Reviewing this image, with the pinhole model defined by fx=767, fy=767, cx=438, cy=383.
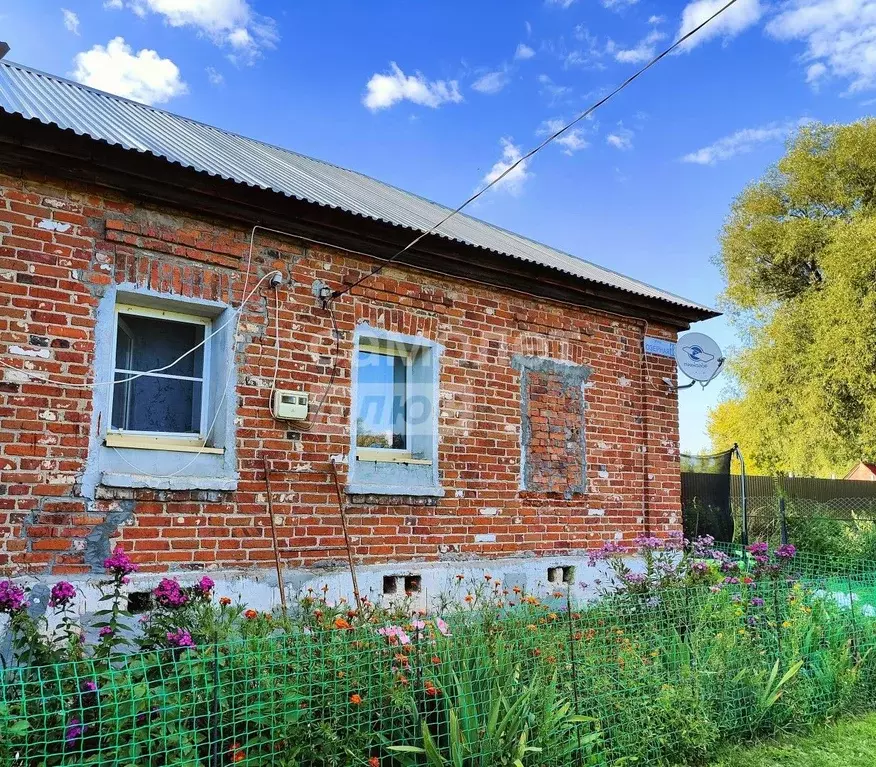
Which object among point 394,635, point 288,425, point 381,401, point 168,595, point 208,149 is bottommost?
point 394,635

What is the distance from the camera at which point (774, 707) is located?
5145mm

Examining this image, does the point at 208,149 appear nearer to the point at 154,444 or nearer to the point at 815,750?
the point at 154,444

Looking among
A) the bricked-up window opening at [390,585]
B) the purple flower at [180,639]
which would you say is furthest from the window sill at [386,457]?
the purple flower at [180,639]

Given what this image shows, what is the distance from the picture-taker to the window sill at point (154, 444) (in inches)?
217

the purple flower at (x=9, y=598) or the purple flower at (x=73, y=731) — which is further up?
the purple flower at (x=9, y=598)

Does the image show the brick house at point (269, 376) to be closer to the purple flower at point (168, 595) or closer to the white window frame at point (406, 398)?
the white window frame at point (406, 398)

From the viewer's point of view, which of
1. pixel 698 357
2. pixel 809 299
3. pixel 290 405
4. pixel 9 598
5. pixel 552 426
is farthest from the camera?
pixel 809 299

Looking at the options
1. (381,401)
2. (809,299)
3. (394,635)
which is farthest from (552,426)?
(809,299)

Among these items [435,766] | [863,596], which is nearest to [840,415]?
[863,596]

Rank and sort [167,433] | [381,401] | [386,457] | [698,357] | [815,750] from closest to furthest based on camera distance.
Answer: [815,750] < [167,433] < [386,457] < [381,401] < [698,357]

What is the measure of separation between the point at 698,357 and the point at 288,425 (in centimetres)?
546

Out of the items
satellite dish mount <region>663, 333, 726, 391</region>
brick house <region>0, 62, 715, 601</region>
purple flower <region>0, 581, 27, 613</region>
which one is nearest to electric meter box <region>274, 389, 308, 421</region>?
brick house <region>0, 62, 715, 601</region>

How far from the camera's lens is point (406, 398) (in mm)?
7383

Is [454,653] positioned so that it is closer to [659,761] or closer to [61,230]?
[659,761]
